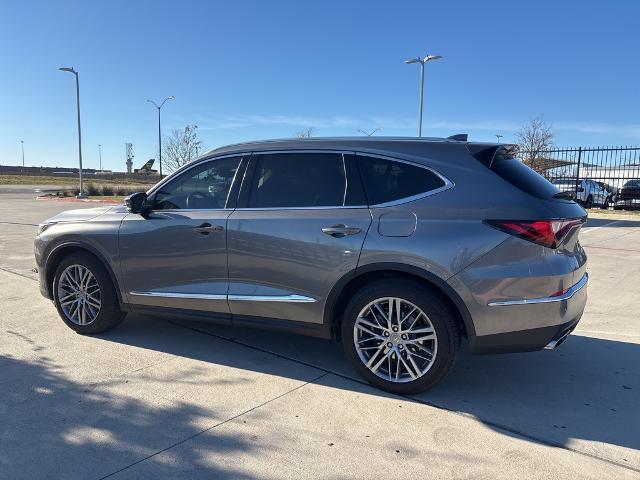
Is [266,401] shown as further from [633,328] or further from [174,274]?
[633,328]

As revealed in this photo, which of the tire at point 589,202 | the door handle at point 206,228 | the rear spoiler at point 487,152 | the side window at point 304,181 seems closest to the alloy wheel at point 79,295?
the door handle at point 206,228

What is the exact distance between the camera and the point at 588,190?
22.5 metres

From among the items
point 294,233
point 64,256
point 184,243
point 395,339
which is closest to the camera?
point 395,339

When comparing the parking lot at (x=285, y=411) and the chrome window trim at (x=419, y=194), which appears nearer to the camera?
the parking lot at (x=285, y=411)

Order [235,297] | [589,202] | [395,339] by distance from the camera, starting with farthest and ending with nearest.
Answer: [589,202], [235,297], [395,339]

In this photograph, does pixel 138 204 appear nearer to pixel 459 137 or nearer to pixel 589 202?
pixel 459 137

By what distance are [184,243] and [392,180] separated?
183 centimetres

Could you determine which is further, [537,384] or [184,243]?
[184,243]

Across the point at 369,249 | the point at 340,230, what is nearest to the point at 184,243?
the point at 340,230

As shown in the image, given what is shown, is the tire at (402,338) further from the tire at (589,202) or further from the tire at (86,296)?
the tire at (589,202)

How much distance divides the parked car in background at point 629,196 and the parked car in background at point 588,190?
1192mm

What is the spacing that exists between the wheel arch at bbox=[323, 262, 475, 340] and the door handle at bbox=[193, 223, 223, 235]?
43.5 inches

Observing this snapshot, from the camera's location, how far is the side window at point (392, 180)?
11.9 ft

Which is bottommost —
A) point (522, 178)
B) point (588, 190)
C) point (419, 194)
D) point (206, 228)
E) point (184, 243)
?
point (184, 243)
